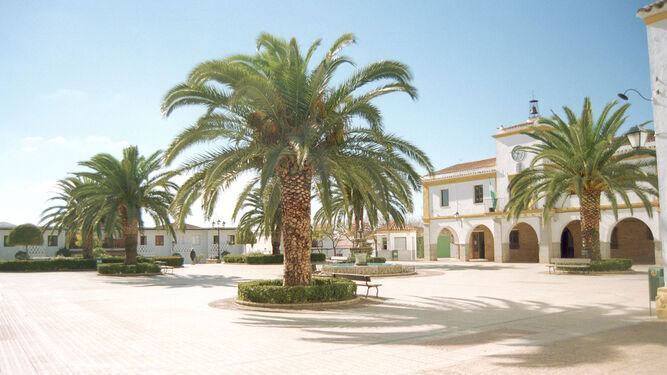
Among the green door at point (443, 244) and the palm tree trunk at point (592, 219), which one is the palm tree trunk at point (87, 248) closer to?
the green door at point (443, 244)

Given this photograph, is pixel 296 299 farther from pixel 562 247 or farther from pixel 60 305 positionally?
pixel 562 247

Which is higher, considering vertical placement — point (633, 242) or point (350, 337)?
point (633, 242)

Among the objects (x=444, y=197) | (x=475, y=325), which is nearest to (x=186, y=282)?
(x=475, y=325)

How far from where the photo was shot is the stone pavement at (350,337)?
6712 millimetres

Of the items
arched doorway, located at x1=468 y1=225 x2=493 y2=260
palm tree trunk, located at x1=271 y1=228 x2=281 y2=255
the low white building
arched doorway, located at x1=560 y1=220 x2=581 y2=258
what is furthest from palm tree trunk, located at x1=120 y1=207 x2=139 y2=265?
arched doorway, located at x1=560 y1=220 x2=581 y2=258

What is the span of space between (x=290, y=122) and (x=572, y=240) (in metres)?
31.5

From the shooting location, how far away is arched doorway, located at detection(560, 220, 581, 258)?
37.4m

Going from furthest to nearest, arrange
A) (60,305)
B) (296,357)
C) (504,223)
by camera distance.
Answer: (504,223), (60,305), (296,357)

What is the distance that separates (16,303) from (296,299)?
8809 mm

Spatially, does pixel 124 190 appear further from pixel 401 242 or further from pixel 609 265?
pixel 401 242

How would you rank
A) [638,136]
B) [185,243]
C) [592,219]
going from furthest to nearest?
[185,243] → [592,219] → [638,136]

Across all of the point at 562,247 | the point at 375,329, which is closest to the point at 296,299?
the point at 375,329

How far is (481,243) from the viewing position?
4400 centimetres

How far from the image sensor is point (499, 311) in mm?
11648
